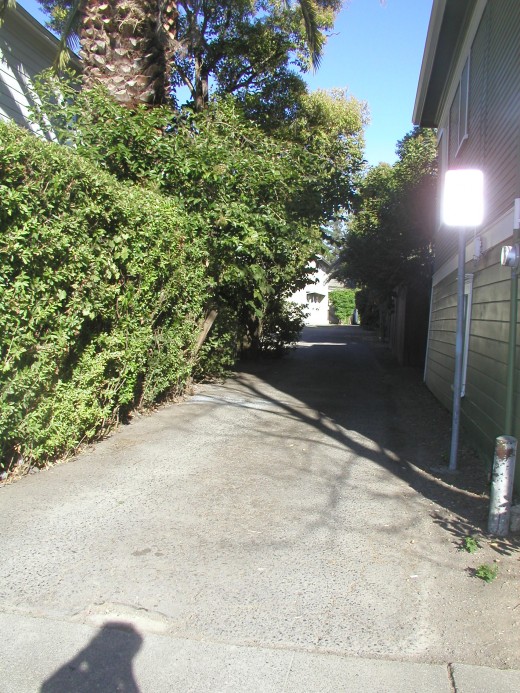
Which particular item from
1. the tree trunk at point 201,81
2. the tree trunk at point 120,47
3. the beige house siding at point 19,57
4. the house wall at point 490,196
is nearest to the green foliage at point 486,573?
the house wall at point 490,196

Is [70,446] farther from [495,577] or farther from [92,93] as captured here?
[92,93]

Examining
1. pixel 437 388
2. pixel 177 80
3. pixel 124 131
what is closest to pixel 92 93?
pixel 124 131

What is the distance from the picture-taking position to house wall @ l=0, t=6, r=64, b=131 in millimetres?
9250

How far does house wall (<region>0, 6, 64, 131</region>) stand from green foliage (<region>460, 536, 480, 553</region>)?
8557 mm

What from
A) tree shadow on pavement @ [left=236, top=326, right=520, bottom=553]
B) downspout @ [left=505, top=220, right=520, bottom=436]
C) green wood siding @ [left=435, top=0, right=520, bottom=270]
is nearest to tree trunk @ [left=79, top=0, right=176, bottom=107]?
green wood siding @ [left=435, top=0, right=520, bottom=270]

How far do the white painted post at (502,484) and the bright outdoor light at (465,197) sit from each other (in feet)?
7.60

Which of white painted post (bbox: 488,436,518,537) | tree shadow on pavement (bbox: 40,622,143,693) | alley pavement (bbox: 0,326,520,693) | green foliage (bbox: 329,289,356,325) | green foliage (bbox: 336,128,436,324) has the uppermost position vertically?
green foliage (bbox: 336,128,436,324)

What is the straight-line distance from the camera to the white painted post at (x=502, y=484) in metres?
4.37

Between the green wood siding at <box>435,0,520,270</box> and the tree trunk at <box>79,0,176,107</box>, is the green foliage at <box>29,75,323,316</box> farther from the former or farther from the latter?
the green wood siding at <box>435,0,520,270</box>

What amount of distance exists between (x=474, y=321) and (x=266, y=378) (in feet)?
20.9

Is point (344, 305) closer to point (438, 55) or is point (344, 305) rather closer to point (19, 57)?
point (438, 55)

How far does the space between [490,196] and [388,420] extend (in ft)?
11.6

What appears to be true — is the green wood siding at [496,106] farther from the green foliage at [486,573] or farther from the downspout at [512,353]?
the green foliage at [486,573]

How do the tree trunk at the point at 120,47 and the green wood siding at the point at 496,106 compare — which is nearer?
the green wood siding at the point at 496,106
